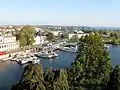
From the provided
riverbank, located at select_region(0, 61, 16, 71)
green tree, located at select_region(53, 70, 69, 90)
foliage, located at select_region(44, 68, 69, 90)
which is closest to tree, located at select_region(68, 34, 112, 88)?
foliage, located at select_region(44, 68, 69, 90)

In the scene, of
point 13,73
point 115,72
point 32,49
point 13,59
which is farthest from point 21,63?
point 115,72

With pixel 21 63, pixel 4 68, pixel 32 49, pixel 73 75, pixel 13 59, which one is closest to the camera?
pixel 73 75

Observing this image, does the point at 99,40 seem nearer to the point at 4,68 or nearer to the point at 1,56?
the point at 4,68

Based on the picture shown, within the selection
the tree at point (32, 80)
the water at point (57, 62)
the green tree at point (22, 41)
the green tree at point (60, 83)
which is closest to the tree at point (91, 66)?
the green tree at point (60, 83)

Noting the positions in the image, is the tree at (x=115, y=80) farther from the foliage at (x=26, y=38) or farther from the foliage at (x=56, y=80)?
the foliage at (x=26, y=38)

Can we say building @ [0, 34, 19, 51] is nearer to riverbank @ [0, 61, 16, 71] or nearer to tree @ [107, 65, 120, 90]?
riverbank @ [0, 61, 16, 71]

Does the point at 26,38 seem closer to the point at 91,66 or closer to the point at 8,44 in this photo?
the point at 8,44
